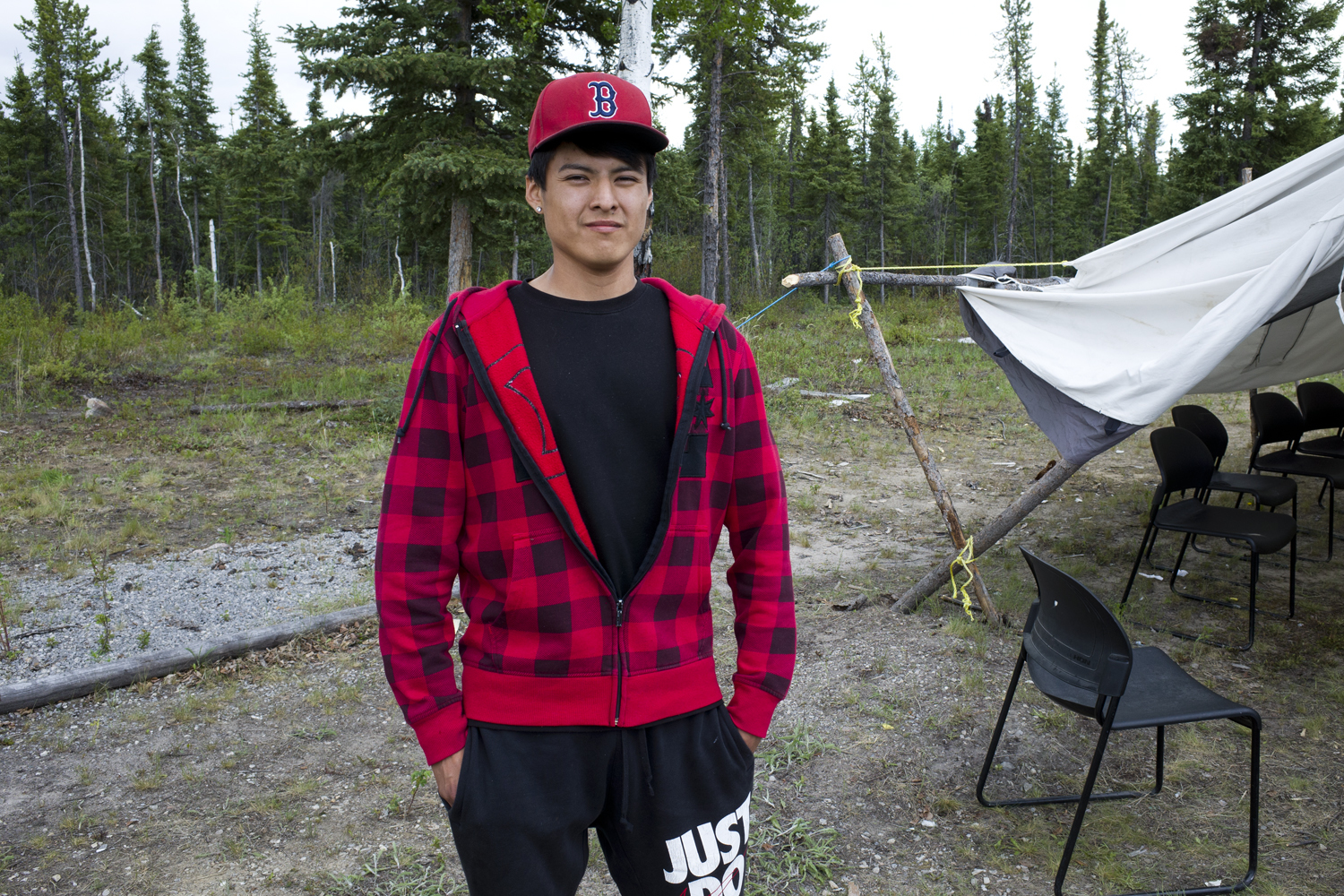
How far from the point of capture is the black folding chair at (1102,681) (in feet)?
7.98

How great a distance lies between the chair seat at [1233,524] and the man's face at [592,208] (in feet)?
14.8

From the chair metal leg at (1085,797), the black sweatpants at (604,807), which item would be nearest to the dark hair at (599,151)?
the black sweatpants at (604,807)

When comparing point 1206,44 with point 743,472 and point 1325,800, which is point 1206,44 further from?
point 743,472

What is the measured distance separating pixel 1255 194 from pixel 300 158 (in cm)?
1309

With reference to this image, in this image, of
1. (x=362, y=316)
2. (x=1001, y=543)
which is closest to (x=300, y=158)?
(x=362, y=316)

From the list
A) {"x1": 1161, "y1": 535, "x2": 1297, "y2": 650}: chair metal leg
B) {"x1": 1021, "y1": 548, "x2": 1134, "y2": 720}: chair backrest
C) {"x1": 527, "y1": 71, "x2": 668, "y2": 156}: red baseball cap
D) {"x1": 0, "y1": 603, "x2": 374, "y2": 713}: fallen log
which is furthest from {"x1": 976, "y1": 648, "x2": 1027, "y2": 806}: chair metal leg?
{"x1": 0, "y1": 603, "x2": 374, "y2": 713}: fallen log

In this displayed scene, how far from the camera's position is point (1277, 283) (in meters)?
3.46

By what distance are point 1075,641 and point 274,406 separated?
10.6 m

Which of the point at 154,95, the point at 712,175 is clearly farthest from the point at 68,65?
the point at 712,175

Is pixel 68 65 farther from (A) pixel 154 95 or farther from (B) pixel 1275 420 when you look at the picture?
(B) pixel 1275 420

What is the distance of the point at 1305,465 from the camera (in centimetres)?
612

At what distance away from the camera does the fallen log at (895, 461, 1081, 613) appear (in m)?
4.38

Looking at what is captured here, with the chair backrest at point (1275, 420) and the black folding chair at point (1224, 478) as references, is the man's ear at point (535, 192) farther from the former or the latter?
the chair backrest at point (1275, 420)

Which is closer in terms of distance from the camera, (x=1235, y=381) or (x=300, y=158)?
(x=1235, y=381)
